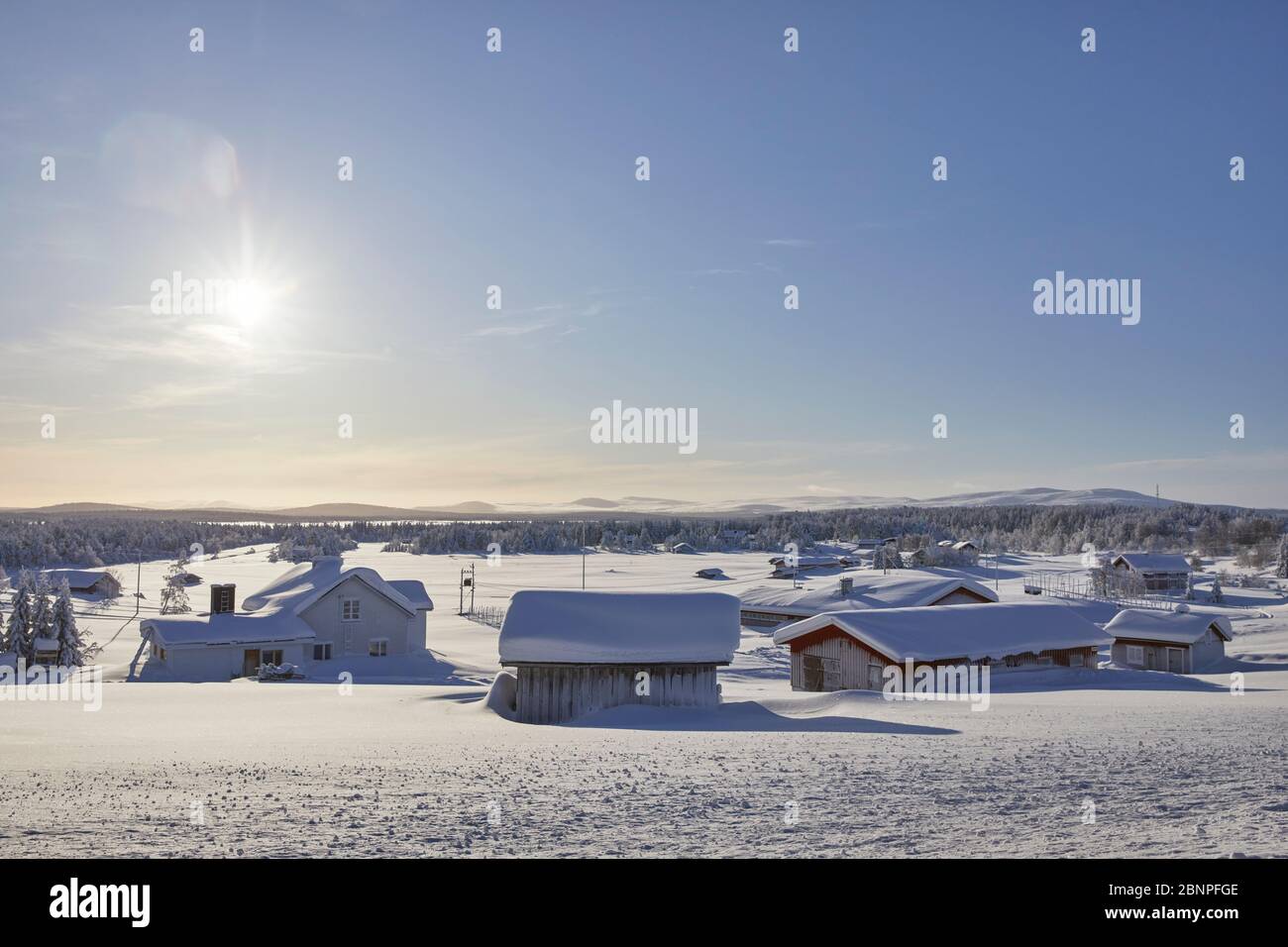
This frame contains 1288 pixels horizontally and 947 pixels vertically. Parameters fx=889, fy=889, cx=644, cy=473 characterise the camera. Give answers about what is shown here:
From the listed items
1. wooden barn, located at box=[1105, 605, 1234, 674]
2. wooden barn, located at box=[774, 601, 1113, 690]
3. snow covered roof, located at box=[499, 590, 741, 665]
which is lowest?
wooden barn, located at box=[1105, 605, 1234, 674]

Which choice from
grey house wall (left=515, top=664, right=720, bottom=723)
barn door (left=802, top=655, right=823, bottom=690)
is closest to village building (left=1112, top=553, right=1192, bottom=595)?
barn door (left=802, top=655, right=823, bottom=690)

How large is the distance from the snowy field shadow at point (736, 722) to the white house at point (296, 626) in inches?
1028

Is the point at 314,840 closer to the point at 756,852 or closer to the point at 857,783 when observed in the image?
the point at 756,852

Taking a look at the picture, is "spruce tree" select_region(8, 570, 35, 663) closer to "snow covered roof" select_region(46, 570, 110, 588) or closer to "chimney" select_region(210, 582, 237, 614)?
"chimney" select_region(210, 582, 237, 614)

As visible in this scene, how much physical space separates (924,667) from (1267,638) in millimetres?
34747

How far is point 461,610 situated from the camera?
78688mm

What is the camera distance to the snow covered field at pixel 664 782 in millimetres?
7141

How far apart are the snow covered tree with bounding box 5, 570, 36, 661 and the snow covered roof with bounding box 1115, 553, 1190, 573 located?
93247 mm

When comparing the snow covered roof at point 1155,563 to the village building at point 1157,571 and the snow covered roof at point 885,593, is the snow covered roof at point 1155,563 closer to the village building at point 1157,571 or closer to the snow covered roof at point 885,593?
the village building at point 1157,571

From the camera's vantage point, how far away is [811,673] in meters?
36.2

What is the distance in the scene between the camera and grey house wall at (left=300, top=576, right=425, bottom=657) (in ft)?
150

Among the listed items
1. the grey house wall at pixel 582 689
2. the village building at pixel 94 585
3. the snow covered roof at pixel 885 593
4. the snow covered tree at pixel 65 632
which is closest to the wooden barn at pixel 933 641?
the snow covered roof at pixel 885 593
